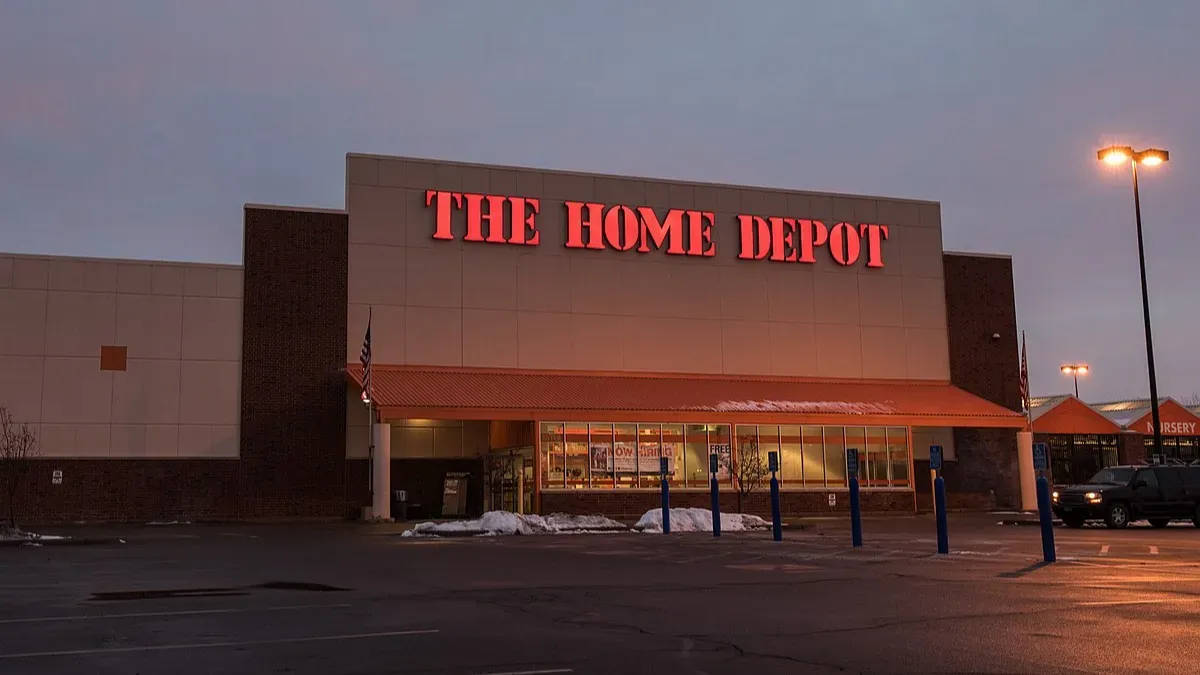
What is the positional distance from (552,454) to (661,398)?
4717mm

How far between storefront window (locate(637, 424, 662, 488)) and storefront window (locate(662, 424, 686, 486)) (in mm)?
243

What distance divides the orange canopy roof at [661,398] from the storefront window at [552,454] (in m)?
0.94

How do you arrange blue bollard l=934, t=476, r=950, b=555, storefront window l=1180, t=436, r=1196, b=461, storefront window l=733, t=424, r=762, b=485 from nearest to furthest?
blue bollard l=934, t=476, r=950, b=555 < storefront window l=733, t=424, r=762, b=485 < storefront window l=1180, t=436, r=1196, b=461

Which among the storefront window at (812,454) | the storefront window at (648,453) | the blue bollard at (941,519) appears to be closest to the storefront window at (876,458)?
the storefront window at (812,454)

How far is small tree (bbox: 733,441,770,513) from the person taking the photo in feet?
136

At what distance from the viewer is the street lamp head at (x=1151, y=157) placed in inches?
1212

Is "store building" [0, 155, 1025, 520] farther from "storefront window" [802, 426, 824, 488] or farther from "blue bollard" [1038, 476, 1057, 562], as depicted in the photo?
"blue bollard" [1038, 476, 1057, 562]

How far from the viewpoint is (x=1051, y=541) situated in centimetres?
1841

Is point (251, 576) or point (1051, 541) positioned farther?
point (1051, 541)

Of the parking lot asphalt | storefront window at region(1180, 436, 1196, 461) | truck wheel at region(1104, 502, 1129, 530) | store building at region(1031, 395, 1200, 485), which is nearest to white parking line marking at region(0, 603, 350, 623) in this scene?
the parking lot asphalt

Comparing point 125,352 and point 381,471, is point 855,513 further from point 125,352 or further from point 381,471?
point 125,352

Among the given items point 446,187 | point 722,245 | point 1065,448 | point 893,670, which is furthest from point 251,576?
point 1065,448

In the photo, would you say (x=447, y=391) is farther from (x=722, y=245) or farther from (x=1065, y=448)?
(x=1065, y=448)

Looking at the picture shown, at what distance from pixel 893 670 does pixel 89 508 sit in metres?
35.2
